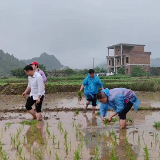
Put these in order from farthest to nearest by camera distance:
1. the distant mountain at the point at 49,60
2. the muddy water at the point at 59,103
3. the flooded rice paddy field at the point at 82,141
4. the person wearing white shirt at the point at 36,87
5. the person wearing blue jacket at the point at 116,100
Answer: the distant mountain at the point at 49,60, the muddy water at the point at 59,103, the person wearing white shirt at the point at 36,87, the person wearing blue jacket at the point at 116,100, the flooded rice paddy field at the point at 82,141

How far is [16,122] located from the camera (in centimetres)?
640

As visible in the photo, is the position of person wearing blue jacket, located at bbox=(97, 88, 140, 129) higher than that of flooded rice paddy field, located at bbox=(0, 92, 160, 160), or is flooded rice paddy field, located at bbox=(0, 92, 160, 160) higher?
person wearing blue jacket, located at bbox=(97, 88, 140, 129)

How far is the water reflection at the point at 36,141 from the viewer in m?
3.66

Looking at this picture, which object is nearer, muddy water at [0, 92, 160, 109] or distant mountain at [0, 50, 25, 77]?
muddy water at [0, 92, 160, 109]

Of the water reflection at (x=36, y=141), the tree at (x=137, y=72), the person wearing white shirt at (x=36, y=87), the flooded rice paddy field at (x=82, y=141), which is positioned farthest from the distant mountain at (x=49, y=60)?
the water reflection at (x=36, y=141)

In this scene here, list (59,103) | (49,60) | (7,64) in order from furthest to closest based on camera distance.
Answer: (49,60) < (7,64) < (59,103)

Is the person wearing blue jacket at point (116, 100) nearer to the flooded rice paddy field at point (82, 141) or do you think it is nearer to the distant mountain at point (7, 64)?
the flooded rice paddy field at point (82, 141)

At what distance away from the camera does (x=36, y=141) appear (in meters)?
4.46

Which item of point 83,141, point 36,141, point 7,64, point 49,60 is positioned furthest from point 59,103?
Result: point 49,60

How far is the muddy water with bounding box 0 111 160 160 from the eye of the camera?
3632 millimetres

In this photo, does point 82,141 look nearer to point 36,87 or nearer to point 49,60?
point 36,87

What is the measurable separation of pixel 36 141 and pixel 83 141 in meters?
0.87

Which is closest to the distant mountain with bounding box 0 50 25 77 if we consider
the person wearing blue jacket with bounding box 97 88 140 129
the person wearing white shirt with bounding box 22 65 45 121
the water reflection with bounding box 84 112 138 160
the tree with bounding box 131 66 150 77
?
the tree with bounding box 131 66 150 77

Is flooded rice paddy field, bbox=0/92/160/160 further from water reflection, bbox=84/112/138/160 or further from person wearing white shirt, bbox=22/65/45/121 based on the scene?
person wearing white shirt, bbox=22/65/45/121
